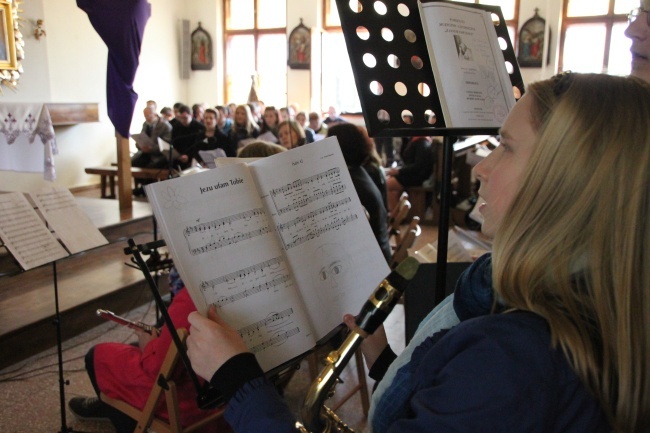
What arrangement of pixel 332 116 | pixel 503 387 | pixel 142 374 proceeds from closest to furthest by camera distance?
pixel 503 387, pixel 142 374, pixel 332 116

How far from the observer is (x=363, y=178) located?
337cm

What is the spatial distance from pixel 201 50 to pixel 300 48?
2.23m

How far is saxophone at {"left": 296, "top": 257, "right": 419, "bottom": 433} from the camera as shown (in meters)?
0.85

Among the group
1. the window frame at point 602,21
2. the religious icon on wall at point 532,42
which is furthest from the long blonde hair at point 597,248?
the religious icon on wall at point 532,42

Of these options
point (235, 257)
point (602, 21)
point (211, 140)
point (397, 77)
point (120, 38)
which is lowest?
point (211, 140)

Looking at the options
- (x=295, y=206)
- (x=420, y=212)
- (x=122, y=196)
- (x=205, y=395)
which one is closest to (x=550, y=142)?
(x=295, y=206)

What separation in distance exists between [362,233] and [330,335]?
26cm

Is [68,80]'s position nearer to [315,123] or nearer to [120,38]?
[315,123]

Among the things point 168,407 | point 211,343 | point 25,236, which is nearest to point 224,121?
point 25,236

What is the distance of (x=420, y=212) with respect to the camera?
6.73 metres

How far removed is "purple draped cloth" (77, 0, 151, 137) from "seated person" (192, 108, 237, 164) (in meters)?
2.62

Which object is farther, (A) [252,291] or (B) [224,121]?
(B) [224,121]

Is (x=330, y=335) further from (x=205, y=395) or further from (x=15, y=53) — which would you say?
(x=15, y=53)

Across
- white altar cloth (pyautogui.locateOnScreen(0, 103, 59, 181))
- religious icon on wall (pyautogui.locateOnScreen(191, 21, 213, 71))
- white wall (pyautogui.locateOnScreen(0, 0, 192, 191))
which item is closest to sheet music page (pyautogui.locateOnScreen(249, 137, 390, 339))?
white altar cloth (pyautogui.locateOnScreen(0, 103, 59, 181))
